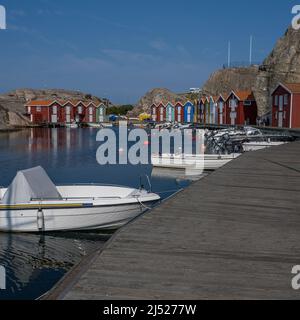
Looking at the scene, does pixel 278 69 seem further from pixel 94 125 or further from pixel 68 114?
pixel 68 114

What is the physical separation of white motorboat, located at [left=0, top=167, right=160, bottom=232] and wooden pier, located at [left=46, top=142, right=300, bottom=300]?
18.4 ft

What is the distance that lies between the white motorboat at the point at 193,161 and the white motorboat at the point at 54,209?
56.3 ft

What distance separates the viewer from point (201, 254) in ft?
20.4

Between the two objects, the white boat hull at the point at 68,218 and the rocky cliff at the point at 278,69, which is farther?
the rocky cliff at the point at 278,69

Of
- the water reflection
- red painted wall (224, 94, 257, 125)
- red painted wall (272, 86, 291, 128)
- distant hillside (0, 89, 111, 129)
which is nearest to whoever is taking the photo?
the water reflection

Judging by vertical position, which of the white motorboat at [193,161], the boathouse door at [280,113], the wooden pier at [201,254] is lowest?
the white motorboat at [193,161]

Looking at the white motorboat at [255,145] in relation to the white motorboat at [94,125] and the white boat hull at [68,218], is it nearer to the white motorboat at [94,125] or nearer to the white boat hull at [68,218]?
the white boat hull at [68,218]

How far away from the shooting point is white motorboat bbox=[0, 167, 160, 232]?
1543 cm

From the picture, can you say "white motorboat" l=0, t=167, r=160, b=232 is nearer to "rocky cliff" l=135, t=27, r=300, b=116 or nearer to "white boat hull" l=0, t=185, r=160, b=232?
"white boat hull" l=0, t=185, r=160, b=232

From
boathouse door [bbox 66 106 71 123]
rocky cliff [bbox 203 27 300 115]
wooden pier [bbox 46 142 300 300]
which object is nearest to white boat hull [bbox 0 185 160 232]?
wooden pier [bbox 46 142 300 300]

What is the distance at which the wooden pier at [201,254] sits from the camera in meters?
4.97

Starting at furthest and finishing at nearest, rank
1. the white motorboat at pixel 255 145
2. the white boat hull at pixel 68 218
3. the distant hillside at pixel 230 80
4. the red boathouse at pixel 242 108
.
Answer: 1. the distant hillside at pixel 230 80
2. the red boathouse at pixel 242 108
3. the white motorboat at pixel 255 145
4. the white boat hull at pixel 68 218

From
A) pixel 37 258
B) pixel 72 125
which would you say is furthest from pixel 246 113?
pixel 37 258

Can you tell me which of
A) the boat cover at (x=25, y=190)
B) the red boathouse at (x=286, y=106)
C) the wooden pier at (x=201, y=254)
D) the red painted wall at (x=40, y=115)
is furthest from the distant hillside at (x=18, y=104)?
the wooden pier at (x=201, y=254)
